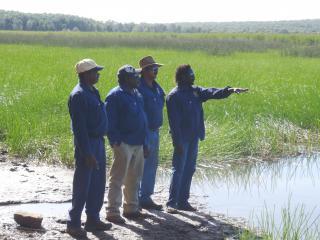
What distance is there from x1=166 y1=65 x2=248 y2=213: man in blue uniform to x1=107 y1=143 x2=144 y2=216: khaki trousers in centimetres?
48

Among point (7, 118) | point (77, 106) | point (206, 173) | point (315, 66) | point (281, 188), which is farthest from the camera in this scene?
point (315, 66)

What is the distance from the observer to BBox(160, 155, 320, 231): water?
7.63m

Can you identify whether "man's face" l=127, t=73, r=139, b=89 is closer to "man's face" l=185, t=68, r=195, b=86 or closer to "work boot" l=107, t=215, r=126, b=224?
"man's face" l=185, t=68, r=195, b=86

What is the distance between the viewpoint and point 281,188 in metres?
8.89

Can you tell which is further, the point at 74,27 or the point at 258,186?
the point at 74,27

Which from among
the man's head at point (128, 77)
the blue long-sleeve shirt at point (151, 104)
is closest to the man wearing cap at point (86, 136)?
the man's head at point (128, 77)

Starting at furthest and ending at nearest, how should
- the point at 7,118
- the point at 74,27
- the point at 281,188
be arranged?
the point at 74,27 < the point at 7,118 < the point at 281,188

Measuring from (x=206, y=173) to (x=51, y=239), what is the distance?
3955mm

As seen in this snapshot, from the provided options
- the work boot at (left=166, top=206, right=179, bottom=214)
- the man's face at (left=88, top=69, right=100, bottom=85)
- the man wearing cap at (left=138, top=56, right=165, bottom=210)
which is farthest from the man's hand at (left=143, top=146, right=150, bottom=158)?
the man's face at (left=88, top=69, right=100, bottom=85)

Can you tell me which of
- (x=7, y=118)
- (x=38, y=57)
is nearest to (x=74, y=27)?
(x=38, y=57)

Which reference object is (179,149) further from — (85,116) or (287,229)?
(287,229)

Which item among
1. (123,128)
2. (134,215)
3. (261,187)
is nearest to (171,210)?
(134,215)

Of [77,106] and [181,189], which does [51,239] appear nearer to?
[77,106]

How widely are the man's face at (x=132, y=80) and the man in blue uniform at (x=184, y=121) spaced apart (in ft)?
1.95
